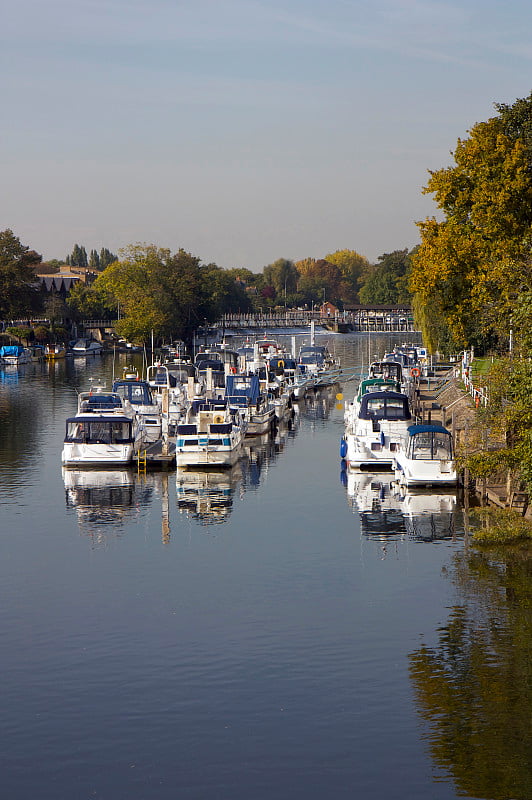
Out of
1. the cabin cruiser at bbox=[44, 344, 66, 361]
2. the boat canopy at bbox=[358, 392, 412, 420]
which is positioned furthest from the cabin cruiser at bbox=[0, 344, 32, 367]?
Result: the boat canopy at bbox=[358, 392, 412, 420]

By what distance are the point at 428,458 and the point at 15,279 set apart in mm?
118469

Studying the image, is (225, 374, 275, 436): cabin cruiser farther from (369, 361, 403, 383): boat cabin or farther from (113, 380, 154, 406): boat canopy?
(369, 361, 403, 383): boat cabin

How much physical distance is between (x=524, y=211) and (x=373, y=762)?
3854 centimetres

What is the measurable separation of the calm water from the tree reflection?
6 centimetres

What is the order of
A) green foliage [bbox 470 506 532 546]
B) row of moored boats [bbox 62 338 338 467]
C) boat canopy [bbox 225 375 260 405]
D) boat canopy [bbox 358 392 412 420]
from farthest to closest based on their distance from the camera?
boat canopy [bbox 225 375 260 405]
boat canopy [bbox 358 392 412 420]
row of moored boats [bbox 62 338 338 467]
green foliage [bbox 470 506 532 546]

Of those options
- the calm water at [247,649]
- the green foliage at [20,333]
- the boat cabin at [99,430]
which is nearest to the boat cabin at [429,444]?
the calm water at [247,649]

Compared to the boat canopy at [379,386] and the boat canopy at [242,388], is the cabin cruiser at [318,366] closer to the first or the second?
the boat canopy at [242,388]

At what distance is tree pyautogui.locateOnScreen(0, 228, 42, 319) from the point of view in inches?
6019

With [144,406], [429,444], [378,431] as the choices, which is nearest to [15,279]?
[144,406]

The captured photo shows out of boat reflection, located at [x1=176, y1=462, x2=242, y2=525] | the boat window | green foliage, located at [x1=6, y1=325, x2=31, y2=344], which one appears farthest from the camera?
green foliage, located at [x1=6, y1=325, x2=31, y2=344]

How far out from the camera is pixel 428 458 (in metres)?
46.9

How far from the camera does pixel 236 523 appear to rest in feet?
140

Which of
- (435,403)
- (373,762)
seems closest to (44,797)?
(373,762)

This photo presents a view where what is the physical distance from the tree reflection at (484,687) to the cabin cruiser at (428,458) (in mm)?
12803
